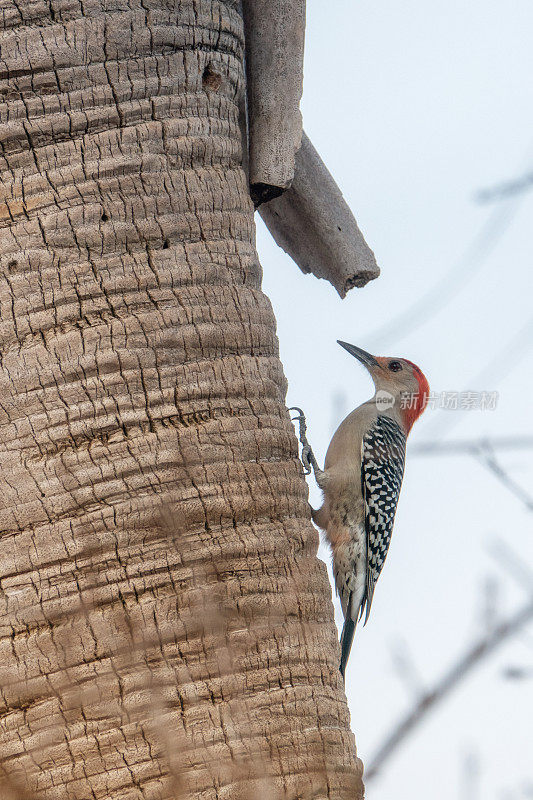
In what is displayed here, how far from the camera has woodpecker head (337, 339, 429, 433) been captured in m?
7.43

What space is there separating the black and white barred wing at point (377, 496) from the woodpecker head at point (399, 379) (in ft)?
2.51

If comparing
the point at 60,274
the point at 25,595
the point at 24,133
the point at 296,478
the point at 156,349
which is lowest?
the point at 25,595

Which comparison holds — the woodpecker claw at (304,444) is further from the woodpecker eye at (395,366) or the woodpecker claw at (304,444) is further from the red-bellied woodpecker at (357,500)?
the woodpecker eye at (395,366)

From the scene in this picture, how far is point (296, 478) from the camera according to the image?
3199mm

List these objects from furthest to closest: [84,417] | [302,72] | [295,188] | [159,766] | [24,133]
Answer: [295,188] → [302,72] → [24,133] → [84,417] → [159,766]

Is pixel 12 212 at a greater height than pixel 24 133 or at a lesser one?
lesser

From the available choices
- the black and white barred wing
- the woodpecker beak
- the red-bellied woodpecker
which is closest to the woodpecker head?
the woodpecker beak

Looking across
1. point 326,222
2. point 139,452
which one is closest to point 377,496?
point 326,222

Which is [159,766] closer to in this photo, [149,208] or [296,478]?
[296,478]

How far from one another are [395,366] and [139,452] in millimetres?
4853

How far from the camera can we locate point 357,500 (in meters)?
6.28

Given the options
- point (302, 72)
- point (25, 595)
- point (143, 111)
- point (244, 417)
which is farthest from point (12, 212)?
point (302, 72)

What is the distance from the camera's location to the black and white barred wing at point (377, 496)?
6340mm

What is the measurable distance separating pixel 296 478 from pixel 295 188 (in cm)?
147
